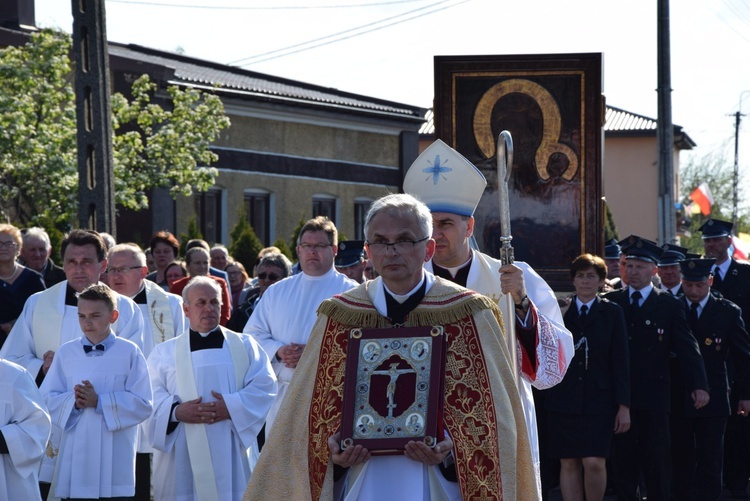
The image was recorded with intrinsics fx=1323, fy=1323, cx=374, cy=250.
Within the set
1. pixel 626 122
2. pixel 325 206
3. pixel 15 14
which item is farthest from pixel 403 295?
pixel 626 122

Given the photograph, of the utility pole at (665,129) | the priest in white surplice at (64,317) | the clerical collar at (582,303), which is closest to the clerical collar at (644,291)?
the clerical collar at (582,303)

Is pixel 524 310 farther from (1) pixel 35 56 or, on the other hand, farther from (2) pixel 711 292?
(1) pixel 35 56

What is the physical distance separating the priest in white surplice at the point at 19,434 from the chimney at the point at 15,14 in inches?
1000

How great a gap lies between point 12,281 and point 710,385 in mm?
5832

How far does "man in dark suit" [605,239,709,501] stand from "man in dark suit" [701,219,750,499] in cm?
125

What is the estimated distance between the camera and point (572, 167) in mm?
13711

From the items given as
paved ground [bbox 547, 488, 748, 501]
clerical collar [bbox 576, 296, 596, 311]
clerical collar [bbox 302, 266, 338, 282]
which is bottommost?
paved ground [bbox 547, 488, 748, 501]

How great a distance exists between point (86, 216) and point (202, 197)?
17.4 m

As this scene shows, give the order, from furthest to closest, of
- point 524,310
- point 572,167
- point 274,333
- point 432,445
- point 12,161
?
point 12,161 → point 572,167 → point 274,333 → point 524,310 → point 432,445

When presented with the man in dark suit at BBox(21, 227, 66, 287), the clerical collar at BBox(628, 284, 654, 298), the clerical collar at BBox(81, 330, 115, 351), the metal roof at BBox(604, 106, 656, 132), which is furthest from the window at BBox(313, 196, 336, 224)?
the clerical collar at BBox(81, 330, 115, 351)

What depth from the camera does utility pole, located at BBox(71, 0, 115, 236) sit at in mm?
14086

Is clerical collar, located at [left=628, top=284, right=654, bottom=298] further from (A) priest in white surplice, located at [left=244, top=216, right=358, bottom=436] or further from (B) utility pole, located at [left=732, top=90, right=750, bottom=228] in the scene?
(B) utility pole, located at [left=732, top=90, right=750, bottom=228]

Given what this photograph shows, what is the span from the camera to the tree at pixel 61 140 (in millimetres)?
24594

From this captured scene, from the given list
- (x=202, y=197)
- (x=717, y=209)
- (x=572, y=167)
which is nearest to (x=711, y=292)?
(x=572, y=167)
